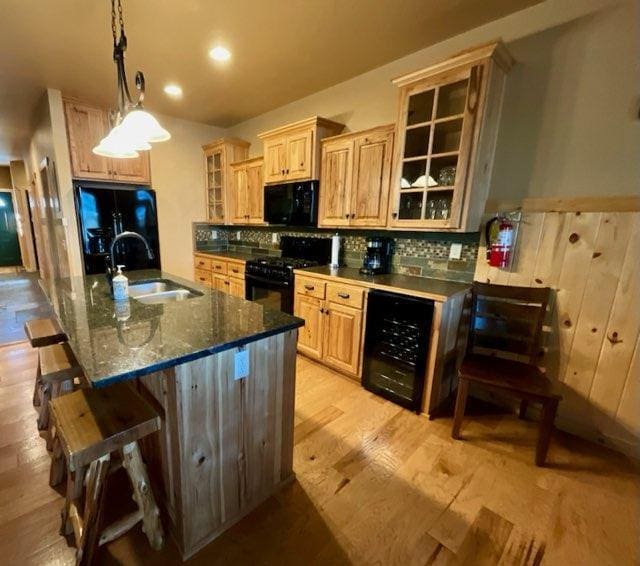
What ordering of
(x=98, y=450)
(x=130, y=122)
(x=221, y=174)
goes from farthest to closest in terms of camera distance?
(x=221, y=174), (x=130, y=122), (x=98, y=450)

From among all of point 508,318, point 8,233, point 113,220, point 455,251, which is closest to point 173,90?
point 113,220

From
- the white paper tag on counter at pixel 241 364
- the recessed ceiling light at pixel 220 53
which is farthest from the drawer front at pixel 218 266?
the white paper tag on counter at pixel 241 364

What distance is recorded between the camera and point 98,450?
3.36 feet

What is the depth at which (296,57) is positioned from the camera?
2.54 m

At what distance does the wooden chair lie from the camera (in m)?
1.73

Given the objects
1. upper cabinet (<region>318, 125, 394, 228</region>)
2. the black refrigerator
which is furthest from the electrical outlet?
the black refrigerator

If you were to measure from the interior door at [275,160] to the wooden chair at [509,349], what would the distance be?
2221 millimetres

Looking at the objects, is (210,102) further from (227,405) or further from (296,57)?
(227,405)

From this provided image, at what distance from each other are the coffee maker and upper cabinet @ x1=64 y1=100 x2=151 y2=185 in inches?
120

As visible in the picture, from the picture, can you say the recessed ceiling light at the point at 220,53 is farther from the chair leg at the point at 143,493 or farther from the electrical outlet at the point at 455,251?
the chair leg at the point at 143,493

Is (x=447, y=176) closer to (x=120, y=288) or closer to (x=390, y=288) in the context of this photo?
(x=390, y=288)

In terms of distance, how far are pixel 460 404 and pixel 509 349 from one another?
0.54 metres

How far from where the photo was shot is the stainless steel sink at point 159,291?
2078 millimetres

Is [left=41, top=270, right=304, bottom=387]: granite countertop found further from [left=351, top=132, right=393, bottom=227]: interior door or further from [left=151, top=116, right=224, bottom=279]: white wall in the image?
[left=151, top=116, right=224, bottom=279]: white wall
